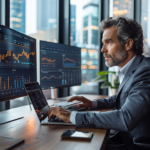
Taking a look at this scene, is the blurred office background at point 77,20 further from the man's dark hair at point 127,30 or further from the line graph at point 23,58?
the man's dark hair at point 127,30

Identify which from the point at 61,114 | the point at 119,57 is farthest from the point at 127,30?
the point at 61,114

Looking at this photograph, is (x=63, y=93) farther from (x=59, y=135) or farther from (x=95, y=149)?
(x=95, y=149)

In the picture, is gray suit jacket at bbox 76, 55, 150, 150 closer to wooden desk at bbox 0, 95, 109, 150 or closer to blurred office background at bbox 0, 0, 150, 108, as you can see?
wooden desk at bbox 0, 95, 109, 150

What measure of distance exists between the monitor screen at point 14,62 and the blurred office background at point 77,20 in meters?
0.44

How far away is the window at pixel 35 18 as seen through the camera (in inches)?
68.0

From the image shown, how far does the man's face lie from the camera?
1.37 m

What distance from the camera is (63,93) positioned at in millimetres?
2447

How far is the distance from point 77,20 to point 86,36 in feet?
1.23

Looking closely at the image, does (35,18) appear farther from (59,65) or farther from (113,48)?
(113,48)

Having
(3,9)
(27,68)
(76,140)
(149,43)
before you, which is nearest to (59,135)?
(76,140)

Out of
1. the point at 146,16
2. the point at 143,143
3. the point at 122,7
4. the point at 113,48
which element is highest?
the point at 122,7

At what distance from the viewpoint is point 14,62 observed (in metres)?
1.18

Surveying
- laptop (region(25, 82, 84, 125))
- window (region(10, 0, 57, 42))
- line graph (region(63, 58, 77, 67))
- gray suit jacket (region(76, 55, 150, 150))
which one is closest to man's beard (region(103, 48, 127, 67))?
gray suit jacket (region(76, 55, 150, 150))

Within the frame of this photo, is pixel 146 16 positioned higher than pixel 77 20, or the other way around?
pixel 146 16
